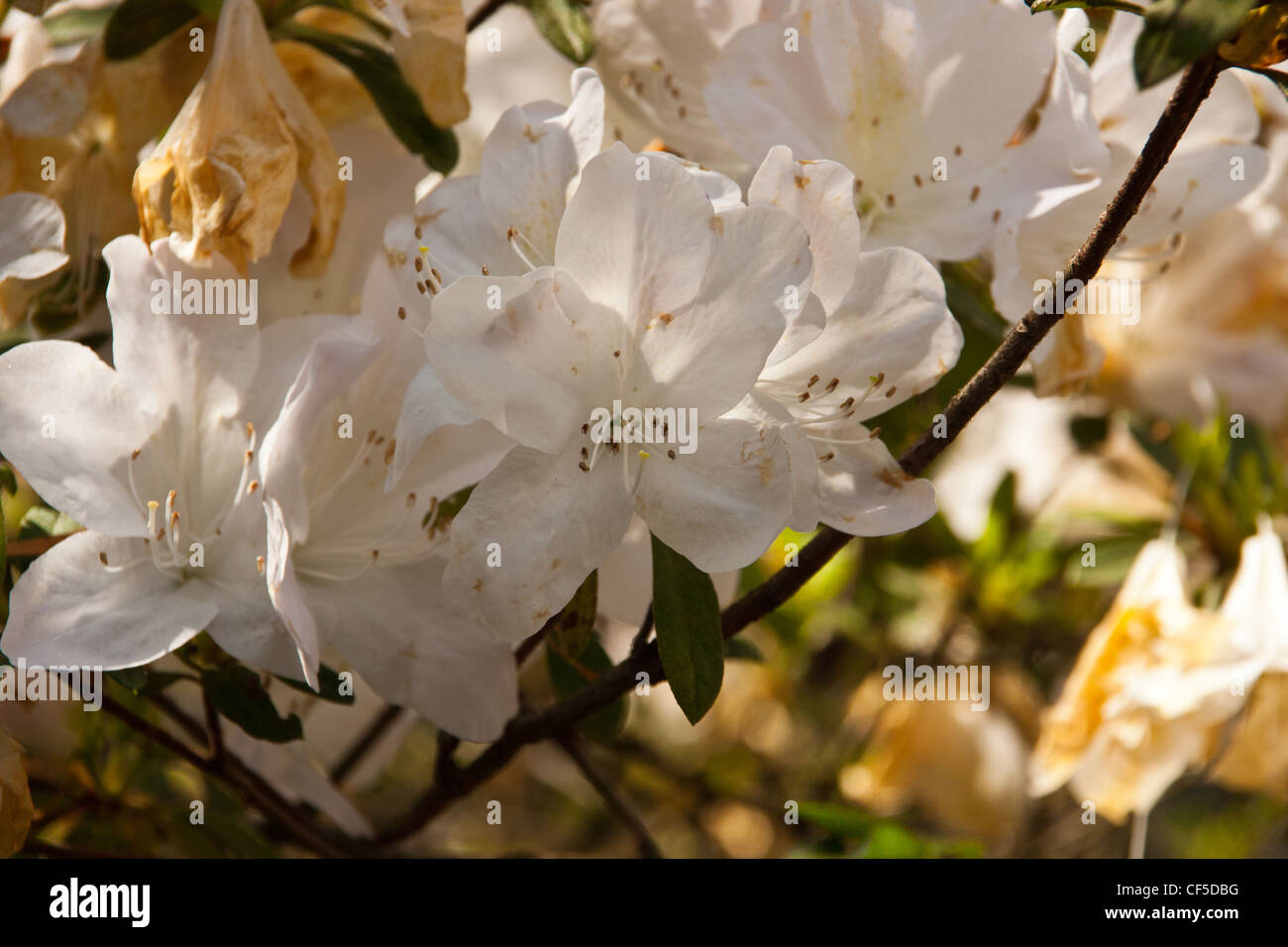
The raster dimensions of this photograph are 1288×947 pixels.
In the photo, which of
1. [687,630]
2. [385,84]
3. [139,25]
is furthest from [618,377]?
[139,25]

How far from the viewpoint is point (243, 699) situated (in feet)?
2.64

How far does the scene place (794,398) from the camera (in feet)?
2.31

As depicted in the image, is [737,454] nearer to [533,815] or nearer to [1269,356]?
[1269,356]

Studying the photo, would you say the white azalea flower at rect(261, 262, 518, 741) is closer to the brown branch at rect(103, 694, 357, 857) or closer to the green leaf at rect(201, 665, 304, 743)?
the green leaf at rect(201, 665, 304, 743)

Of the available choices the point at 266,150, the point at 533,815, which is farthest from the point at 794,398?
the point at 533,815

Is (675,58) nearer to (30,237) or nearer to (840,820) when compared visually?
(30,237)

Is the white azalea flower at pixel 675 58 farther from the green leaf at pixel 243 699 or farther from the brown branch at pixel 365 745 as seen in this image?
the brown branch at pixel 365 745

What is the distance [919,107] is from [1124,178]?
151 mm

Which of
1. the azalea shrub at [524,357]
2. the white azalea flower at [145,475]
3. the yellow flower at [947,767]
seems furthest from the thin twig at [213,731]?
the yellow flower at [947,767]

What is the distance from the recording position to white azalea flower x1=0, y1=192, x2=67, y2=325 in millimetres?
797

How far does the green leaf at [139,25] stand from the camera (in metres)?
0.91

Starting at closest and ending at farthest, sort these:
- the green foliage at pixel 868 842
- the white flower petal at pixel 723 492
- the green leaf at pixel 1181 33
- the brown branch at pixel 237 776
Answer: the green leaf at pixel 1181 33, the white flower petal at pixel 723 492, the brown branch at pixel 237 776, the green foliage at pixel 868 842

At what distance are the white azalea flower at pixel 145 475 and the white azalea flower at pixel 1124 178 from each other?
531mm

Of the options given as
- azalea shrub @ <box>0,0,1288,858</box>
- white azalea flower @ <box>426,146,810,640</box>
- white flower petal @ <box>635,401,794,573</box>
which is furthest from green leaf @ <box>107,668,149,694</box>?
white flower petal @ <box>635,401,794,573</box>
